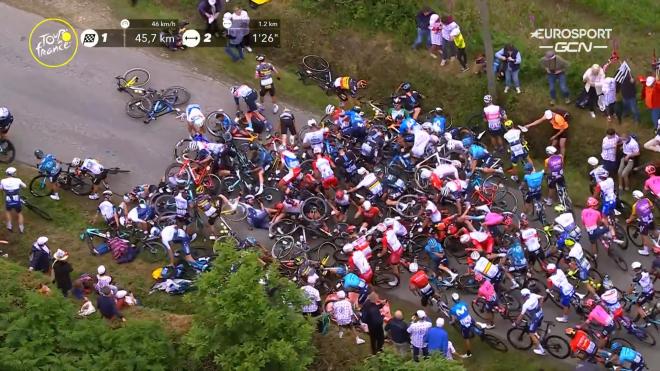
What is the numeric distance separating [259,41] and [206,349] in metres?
15.7

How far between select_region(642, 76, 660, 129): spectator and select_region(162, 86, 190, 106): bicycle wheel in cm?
1531

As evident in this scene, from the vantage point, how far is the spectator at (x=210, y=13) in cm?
3056

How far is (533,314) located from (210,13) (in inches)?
667

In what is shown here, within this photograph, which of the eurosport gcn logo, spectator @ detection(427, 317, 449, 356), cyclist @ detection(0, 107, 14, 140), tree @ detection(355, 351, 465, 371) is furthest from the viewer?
the eurosport gcn logo

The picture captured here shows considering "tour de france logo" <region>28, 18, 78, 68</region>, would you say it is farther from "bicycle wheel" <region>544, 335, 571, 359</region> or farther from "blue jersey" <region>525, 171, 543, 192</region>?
"bicycle wheel" <region>544, 335, 571, 359</region>

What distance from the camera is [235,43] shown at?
30.2 metres

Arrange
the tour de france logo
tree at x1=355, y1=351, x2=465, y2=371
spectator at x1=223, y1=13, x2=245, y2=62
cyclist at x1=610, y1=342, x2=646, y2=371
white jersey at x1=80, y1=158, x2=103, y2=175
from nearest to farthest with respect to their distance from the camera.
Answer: tree at x1=355, y1=351, x2=465, y2=371, cyclist at x1=610, y1=342, x2=646, y2=371, white jersey at x1=80, y1=158, x2=103, y2=175, spectator at x1=223, y1=13, x2=245, y2=62, the tour de france logo

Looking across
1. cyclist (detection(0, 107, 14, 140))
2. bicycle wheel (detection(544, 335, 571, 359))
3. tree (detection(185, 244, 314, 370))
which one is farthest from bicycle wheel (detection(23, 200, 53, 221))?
bicycle wheel (detection(544, 335, 571, 359))

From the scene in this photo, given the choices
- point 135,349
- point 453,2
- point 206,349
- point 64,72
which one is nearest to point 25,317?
point 135,349

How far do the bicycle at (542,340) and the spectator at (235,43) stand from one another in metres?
14.7

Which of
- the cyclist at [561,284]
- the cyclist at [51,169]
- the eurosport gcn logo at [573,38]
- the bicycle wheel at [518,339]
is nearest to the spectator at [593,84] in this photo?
the eurosport gcn logo at [573,38]

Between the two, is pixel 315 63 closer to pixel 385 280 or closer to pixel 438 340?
pixel 385 280

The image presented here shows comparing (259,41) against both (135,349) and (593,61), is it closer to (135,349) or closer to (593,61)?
(593,61)

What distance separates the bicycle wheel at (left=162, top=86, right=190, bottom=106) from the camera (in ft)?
94.1
